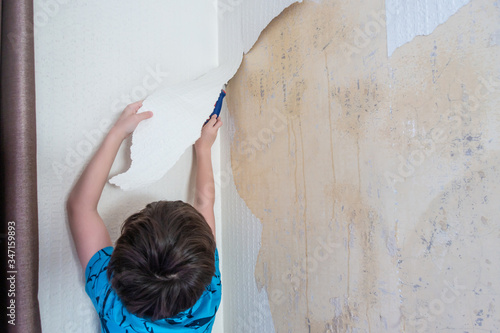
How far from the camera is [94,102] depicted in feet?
2.77

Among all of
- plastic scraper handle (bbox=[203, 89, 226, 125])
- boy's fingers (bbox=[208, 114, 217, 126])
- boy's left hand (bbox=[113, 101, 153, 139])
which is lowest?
boy's left hand (bbox=[113, 101, 153, 139])

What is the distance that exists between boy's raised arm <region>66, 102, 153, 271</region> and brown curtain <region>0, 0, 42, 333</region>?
0.15m

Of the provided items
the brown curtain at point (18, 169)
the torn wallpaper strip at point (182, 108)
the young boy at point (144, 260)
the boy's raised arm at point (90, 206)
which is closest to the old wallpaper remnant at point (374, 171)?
the torn wallpaper strip at point (182, 108)

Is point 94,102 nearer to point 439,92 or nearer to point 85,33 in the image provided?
point 85,33

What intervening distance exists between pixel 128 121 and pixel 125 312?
1.54 feet

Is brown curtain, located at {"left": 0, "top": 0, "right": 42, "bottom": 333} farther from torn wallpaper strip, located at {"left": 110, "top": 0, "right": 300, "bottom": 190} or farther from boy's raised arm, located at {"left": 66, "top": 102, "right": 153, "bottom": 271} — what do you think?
torn wallpaper strip, located at {"left": 110, "top": 0, "right": 300, "bottom": 190}

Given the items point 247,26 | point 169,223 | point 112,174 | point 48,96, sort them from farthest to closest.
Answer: point 247,26 < point 112,174 < point 48,96 < point 169,223

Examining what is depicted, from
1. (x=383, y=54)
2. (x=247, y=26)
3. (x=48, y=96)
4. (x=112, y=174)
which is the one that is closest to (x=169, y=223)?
(x=112, y=174)

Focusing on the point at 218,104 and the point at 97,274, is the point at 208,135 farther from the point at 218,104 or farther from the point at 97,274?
the point at 97,274

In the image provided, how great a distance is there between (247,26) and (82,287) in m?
0.94

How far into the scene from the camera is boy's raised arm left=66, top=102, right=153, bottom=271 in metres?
0.75

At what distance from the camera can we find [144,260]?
22.4 inches

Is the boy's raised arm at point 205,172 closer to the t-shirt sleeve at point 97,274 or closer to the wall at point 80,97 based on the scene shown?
the wall at point 80,97

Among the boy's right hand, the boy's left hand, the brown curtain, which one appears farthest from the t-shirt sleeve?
the boy's right hand
